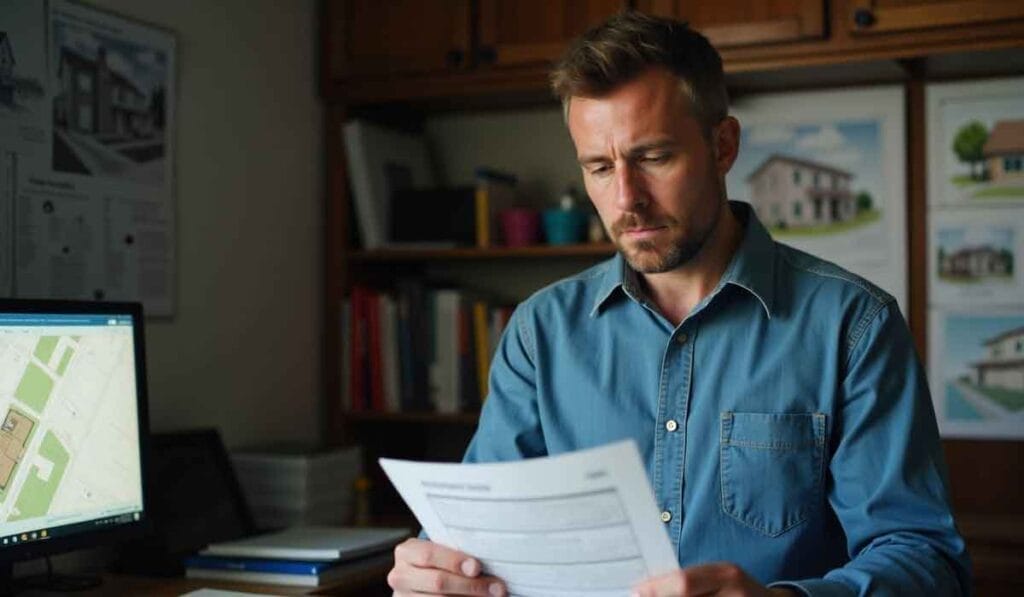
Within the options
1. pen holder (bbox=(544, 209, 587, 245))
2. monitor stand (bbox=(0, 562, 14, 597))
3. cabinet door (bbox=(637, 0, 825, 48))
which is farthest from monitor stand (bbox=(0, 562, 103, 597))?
cabinet door (bbox=(637, 0, 825, 48))

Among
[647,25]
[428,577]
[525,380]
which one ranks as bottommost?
A: [428,577]

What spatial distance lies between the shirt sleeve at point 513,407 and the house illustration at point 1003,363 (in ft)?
4.74

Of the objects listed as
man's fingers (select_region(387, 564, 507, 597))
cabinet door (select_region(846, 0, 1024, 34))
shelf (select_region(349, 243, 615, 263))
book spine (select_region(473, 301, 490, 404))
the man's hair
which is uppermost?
cabinet door (select_region(846, 0, 1024, 34))

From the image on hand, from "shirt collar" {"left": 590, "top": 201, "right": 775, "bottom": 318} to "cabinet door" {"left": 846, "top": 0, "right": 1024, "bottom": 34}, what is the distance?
0.96 metres

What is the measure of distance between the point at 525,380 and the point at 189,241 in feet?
3.76

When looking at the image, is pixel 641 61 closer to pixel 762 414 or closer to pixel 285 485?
pixel 762 414

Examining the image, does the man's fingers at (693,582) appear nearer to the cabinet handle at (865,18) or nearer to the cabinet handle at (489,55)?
the cabinet handle at (865,18)

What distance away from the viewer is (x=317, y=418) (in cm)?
318

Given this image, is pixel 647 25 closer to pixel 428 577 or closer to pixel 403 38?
pixel 428 577

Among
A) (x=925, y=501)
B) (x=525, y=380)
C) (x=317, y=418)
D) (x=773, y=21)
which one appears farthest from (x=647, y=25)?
(x=317, y=418)

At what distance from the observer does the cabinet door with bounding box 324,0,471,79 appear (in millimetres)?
2982

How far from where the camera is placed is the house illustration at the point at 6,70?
217 cm

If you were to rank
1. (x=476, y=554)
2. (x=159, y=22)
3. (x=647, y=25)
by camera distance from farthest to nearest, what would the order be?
(x=159, y=22) → (x=647, y=25) → (x=476, y=554)

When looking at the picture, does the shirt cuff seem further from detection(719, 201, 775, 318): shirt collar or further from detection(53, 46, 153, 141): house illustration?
detection(53, 46, 153, 141): house illustration
